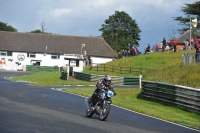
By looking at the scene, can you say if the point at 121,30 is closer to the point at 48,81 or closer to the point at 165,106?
the point at 48,81

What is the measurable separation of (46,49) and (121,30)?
28439 mm

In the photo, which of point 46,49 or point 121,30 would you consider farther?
point 121,30

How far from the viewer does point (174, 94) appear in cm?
2655

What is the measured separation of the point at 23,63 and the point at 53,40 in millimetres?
9190

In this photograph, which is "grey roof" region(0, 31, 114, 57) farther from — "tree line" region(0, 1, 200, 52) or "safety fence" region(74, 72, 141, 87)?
"safety fence" region(74, 72, 141, 87)

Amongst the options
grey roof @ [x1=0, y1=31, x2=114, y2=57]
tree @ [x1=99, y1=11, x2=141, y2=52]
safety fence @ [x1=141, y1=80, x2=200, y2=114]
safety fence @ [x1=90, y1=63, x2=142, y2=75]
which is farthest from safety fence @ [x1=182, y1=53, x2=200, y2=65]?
tree @ [x1=99, y1=11, x2=141, y2=52]

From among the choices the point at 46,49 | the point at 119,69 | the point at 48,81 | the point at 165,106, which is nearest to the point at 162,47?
the point at 119,69

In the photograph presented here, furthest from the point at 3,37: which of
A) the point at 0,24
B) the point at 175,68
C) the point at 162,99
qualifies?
the point at 162,99

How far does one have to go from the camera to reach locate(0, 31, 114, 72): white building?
10294 cm

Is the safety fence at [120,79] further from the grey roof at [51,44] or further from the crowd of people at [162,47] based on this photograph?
the grey roof at [51,44]

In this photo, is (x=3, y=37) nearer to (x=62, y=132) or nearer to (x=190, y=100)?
(x=190, y=100)

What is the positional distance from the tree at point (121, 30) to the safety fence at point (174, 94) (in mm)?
94937

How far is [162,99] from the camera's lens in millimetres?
28219

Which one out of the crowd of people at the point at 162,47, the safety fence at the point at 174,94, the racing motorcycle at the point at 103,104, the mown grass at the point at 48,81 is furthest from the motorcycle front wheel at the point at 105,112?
the crowd of people at the point at 162,47
